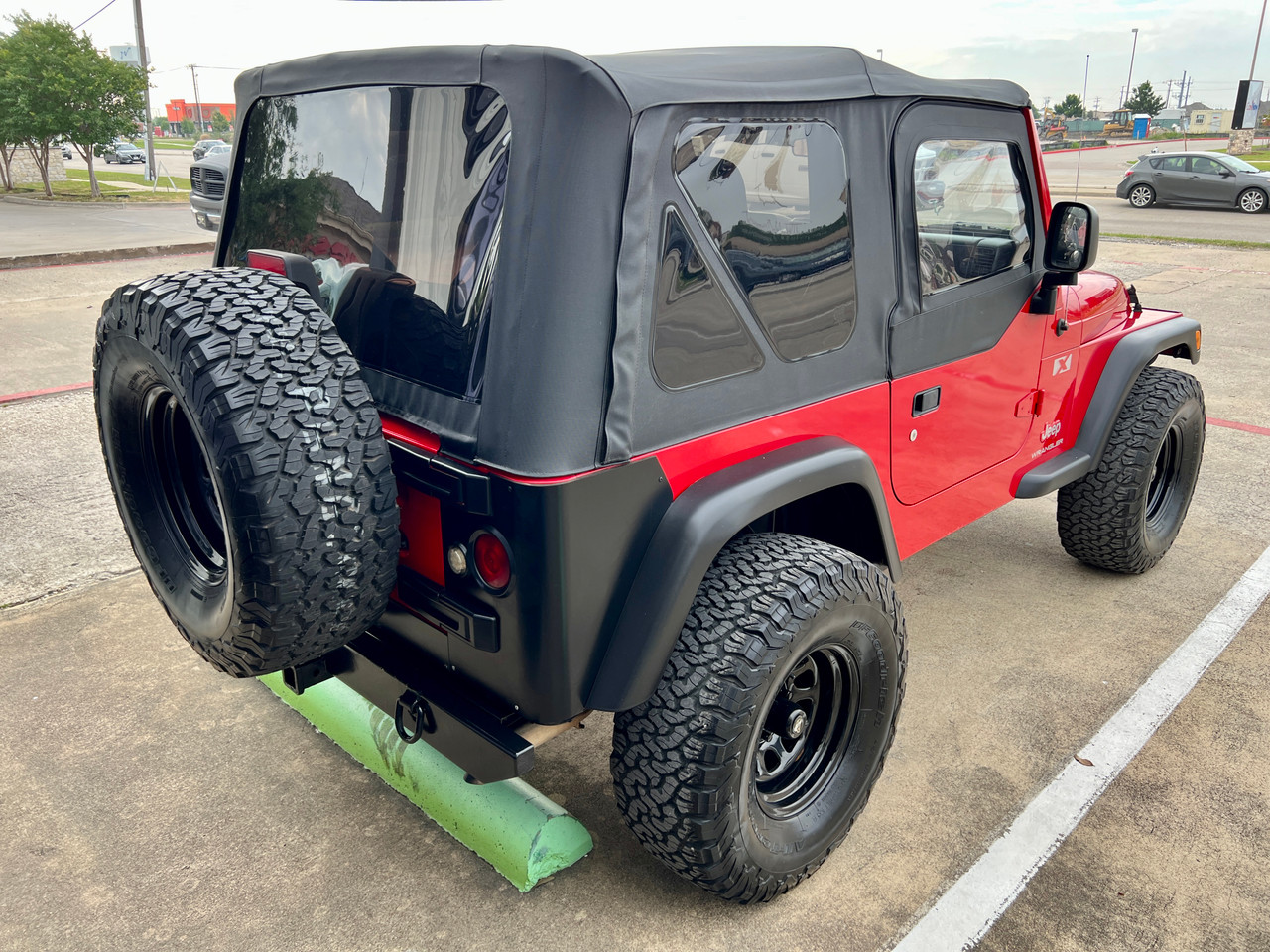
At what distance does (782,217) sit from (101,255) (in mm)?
14106

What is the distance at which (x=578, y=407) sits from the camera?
75.5 inches

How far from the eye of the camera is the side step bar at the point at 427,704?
2.14 metres

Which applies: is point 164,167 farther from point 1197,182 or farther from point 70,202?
point 1197,182

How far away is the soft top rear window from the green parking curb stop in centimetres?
115

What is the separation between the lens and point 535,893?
8.16ft

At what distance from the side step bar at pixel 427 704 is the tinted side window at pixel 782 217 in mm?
1125

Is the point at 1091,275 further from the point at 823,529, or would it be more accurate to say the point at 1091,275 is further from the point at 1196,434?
the point at 823,529

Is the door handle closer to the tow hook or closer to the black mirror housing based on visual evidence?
the black mirror housing

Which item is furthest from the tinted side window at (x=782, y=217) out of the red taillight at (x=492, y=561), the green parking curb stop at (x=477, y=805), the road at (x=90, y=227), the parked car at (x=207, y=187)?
the road at (x=90, y=227)

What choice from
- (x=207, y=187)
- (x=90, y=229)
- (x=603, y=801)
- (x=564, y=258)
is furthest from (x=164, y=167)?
(x=564, y=258)

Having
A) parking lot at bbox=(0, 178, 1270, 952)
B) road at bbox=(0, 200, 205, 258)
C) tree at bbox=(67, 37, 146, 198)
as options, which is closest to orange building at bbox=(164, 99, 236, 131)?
tree at bbox=(67, 37, 146, 198)

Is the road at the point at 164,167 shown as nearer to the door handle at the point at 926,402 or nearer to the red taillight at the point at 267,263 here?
the red taillight at the point at 267,263

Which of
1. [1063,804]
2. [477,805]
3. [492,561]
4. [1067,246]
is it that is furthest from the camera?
[1067,246]

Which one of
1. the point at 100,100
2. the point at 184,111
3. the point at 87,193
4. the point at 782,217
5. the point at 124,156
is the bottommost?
the point at 87,193
